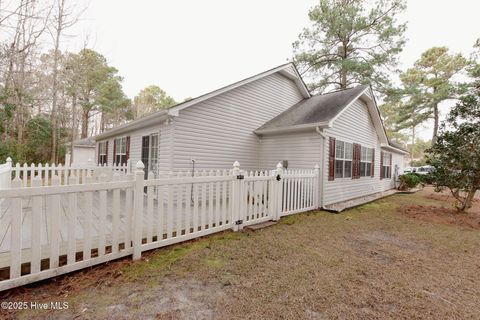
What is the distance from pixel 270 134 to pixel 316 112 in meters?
1.93

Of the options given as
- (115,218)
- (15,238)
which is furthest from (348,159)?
(15,238)

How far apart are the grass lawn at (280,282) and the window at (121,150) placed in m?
8.02

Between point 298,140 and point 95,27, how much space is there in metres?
16.7

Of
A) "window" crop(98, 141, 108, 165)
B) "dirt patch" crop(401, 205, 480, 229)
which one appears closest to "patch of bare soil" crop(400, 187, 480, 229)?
"dirt patch" crop(401, 205, 480, 229)

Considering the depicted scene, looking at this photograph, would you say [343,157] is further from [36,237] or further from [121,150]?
[121,150]

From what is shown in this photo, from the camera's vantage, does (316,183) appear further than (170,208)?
Yes

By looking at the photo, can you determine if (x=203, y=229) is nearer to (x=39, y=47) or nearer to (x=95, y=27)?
(x=39, y=47)

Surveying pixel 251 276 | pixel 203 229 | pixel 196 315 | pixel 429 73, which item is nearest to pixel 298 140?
pixel 203 229

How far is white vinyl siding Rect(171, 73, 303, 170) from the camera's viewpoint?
691cm

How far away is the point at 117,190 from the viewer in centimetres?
299

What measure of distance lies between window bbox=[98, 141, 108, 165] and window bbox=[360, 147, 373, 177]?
45.4 ft

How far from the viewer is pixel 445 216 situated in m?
6.64

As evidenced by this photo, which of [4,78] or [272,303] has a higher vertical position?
[4,78]

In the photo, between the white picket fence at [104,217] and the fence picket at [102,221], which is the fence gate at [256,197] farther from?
the fence picket at [102,221]
